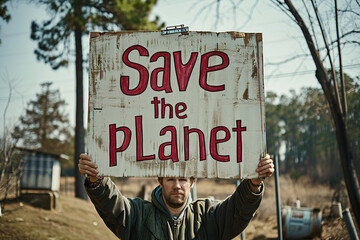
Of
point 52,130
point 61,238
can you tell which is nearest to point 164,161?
point 61,238

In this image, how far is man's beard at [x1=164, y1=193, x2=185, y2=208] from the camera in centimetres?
268

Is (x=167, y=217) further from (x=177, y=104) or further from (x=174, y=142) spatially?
(x=177, y=104)

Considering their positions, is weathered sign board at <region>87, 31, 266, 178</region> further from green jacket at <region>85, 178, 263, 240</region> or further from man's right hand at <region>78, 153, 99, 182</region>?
green jacket at <region>85, 178, 263, 240</region>

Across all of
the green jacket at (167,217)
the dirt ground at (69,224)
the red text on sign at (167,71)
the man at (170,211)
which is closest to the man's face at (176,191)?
the man at (170,211)

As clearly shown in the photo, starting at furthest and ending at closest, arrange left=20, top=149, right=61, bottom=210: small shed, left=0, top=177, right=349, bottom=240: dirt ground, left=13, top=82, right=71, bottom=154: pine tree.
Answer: left=13, top=82, right=71, bottom=154: pine tree < left=20, top=149, right=61, bottom=210: small shed < left=0, top=177, right=349, bottom=240: dirt ground

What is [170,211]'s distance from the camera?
9.07 ft

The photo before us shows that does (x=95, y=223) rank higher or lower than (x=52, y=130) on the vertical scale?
lower

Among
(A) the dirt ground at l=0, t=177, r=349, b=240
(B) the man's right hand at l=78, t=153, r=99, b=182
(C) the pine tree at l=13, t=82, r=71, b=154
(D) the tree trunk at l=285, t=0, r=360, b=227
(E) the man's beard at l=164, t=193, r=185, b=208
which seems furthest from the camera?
(C) the pine tree at l=13, t=82, r=71, b=154

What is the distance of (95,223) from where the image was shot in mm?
10984

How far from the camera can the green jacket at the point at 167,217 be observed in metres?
2.60

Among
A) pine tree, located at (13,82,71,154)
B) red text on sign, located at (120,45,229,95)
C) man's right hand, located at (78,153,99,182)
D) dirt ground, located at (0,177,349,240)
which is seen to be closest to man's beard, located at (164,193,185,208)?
man's right hand, located at (78,153,99,182)

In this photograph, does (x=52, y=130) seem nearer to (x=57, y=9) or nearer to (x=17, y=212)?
(x=57, y=9)

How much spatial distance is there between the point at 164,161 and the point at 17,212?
8.58 meters

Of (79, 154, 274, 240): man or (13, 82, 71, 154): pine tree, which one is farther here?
(13, 82, 71, 154): pine tree
